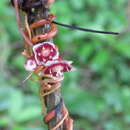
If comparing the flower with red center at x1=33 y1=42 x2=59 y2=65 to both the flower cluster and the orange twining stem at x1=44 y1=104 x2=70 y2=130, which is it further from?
the orange twining stem at x1=44 y1=104 x2=70 y2=130

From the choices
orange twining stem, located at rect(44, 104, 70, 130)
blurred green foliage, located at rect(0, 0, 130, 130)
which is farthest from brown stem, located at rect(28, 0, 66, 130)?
blurred green foliage, located at rect(0, 0, 130, 130)

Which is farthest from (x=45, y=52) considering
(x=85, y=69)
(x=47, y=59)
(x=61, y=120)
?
(x=85, y=69)

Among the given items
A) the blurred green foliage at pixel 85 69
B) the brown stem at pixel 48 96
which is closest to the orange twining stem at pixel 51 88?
the brown stem at pixel 48 96

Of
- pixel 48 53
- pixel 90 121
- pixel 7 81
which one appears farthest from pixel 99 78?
pixel 48 53

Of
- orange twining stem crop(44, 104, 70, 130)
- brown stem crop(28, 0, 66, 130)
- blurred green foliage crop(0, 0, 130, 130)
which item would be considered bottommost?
blurred green foliage crop(0, 0, 130, 130)

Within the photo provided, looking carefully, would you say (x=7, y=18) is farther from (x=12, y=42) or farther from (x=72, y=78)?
(x=72, y=78)

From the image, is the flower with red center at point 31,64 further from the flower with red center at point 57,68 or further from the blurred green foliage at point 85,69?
the blurred green foliage at point 85,69
